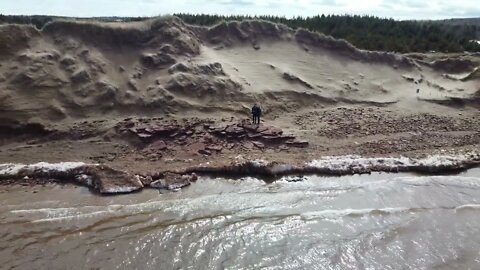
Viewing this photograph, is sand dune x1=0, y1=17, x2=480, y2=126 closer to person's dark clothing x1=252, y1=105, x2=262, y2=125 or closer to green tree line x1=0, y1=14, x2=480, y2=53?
person's dark clothing x1=252, y1=105, x2=262, y2=125

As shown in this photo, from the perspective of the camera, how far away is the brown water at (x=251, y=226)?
1047 cm

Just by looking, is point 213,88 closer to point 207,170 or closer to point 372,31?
point 207,170

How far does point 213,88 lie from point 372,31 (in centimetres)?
2001

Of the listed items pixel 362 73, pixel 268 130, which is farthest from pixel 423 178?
pixel 362 73

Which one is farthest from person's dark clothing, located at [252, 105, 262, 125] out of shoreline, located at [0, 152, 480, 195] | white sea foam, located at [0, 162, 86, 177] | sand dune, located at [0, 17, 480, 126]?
white sea foam, located at [0, 162, 86, 177]

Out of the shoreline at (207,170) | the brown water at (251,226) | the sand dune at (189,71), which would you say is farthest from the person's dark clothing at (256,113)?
the brown water at (251,226)

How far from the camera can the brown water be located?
10.5 metres

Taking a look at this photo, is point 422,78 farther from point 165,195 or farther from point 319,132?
point 165,195

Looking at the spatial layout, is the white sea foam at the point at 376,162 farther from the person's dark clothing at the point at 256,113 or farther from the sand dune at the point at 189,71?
the sand dune at the point at 189,71

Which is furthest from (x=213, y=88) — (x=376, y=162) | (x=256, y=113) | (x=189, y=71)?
(x=376, y=162)

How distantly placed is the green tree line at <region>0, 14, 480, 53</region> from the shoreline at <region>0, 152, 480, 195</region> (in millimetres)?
16189

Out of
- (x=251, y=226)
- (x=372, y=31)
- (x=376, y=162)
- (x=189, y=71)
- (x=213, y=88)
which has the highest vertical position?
(x=372, y=31)

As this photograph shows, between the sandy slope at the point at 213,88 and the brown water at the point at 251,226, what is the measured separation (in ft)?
8.60

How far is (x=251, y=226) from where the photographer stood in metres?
12.0
